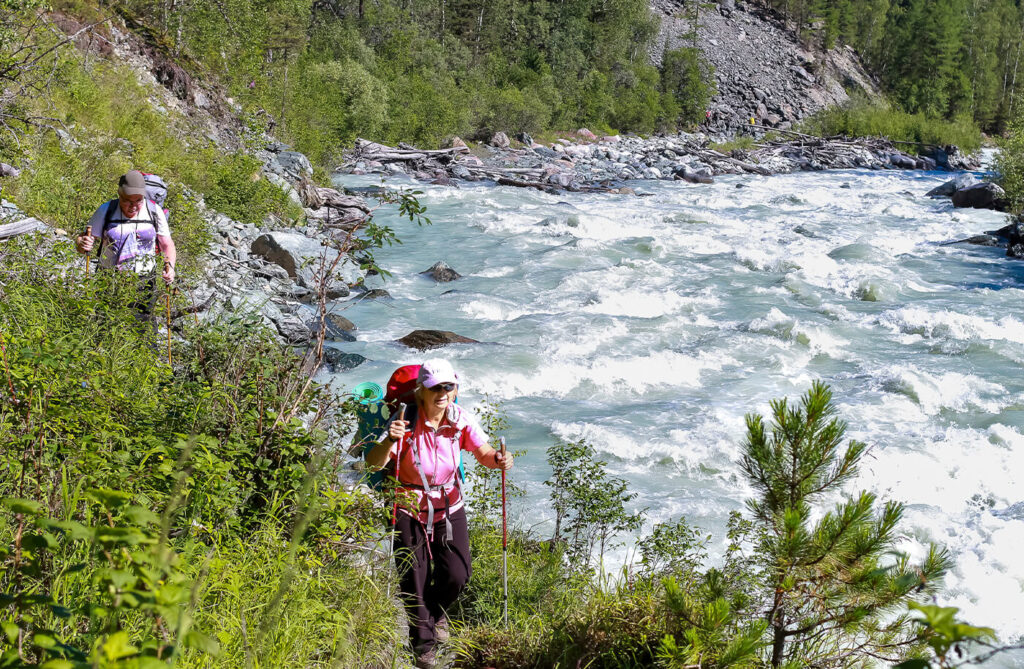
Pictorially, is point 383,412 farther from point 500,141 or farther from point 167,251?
point 500,141

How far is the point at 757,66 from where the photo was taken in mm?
70938

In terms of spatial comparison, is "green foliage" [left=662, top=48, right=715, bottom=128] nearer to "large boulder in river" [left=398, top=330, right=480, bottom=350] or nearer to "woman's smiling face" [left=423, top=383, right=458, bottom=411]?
"large boulder in river" [left=398, top=330, right=480, bottom=350]

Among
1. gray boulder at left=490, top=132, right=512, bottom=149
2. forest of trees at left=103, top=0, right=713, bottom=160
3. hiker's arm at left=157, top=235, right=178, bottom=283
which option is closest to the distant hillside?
forest of trees at left=103, top=0, right=713, bottom=160

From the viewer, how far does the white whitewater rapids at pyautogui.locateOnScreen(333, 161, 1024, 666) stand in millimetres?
6914

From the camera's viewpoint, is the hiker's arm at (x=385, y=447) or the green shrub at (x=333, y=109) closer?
the hiker's arm at (x=385, y=447)

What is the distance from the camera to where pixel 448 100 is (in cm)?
3656

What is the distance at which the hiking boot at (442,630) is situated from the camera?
380 centimetres

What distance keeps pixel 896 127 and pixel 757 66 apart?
21.6 metres

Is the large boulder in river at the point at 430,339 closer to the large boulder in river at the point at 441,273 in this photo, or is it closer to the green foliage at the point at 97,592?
the large boulder in river at the point at 441,273

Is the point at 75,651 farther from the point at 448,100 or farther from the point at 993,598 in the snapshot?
the point at 448,100

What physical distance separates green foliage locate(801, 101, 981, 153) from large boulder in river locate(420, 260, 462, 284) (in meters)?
46.5

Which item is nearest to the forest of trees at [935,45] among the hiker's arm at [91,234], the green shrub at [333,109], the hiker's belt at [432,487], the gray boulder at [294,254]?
the green shrub at [333,109]

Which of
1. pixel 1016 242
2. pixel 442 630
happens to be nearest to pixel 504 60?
pixel 1016 242

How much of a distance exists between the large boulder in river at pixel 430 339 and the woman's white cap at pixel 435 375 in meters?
6.88
